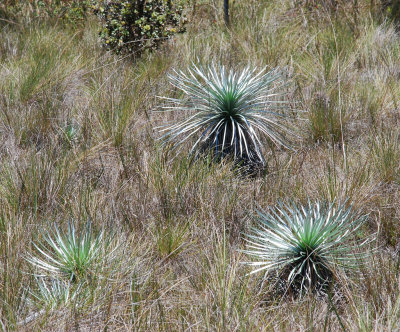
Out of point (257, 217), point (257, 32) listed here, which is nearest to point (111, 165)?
point (257, 217)

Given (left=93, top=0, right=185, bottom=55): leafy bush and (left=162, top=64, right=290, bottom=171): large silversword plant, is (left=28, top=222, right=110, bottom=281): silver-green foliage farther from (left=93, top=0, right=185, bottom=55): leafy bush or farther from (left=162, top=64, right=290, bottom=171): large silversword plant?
(left=93, top=0, right=185, bottom=55): leafy bush

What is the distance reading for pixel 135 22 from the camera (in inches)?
200

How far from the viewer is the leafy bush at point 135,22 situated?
5078mm

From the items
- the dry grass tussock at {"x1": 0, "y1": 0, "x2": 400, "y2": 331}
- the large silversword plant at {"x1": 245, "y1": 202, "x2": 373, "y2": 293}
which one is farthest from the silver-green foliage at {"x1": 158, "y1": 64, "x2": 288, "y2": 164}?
the large silversword plant at {"x1": 245, "y1": 202, "x2": 373, "y2": 293}

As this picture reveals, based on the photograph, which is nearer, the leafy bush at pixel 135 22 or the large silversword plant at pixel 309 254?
the large silversword plant at pixel 309 254

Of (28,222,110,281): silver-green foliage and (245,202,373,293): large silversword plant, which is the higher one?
(245,202,373,293): large silversword plant

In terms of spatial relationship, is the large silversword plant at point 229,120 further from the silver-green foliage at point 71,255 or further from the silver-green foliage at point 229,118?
the silver-green foliage at point 71,255

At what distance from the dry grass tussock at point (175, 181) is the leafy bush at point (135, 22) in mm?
161

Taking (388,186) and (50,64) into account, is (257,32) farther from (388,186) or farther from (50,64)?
(388,186)

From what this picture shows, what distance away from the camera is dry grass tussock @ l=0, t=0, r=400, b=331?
2139mm

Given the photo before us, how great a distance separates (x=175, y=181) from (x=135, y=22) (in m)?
2.57

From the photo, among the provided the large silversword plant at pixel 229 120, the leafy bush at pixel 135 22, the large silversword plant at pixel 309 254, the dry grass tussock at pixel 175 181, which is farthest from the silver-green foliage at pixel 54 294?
the leafy bush at pixel 135 22

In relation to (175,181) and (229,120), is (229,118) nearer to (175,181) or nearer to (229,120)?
(229,120)

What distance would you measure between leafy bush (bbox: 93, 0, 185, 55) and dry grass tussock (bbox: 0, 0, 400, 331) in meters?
0.16
